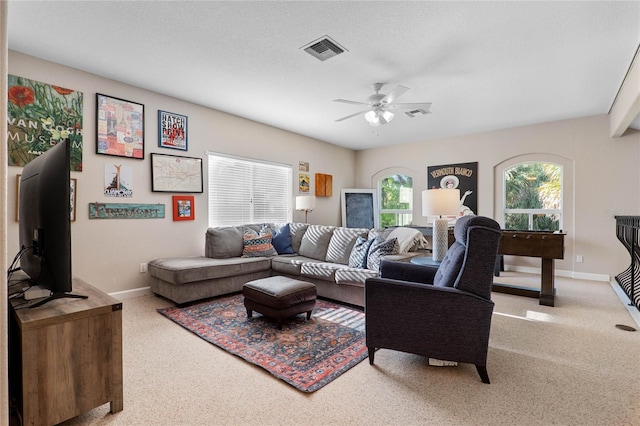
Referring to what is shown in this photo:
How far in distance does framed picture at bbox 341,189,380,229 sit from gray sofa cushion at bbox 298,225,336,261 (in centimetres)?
250

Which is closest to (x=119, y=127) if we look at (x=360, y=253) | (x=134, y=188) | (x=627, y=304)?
(x=134, y=188)

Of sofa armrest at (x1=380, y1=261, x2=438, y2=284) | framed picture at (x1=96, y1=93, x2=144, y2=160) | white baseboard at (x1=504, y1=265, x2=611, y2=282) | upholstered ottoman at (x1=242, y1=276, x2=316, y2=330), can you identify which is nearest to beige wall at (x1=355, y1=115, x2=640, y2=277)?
white baseboard at (x1=504, y1=265, x2=611, y2=282)

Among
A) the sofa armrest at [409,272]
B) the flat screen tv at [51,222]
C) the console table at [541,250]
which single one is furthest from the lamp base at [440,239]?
the flat screen tv at [51,222]

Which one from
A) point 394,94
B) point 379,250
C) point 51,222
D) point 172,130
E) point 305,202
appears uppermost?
point 394,94

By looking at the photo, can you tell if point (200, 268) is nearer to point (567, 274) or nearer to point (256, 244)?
point (256, 244)

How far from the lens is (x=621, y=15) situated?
A: 2332 millimetres

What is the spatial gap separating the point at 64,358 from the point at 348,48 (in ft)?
10.0

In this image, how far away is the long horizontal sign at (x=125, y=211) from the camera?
11.4 feet


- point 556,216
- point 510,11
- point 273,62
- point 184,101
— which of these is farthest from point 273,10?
point 556,216

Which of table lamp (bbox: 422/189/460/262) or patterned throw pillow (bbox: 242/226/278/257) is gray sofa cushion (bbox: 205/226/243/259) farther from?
table lamp (bbox: 422/189/460/262)

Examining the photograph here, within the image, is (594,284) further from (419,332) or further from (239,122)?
(239,122)

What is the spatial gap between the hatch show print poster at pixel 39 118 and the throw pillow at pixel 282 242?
102 inches

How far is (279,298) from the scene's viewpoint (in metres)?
2.72

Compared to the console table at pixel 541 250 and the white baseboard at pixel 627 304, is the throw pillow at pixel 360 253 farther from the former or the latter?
the white baseboard at pixel 627 304
